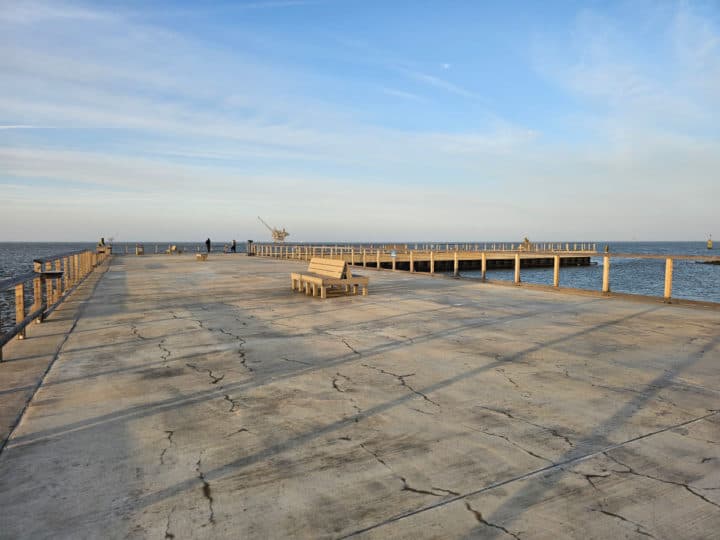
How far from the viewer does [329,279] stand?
12227 mm

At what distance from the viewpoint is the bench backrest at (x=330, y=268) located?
12.4 m

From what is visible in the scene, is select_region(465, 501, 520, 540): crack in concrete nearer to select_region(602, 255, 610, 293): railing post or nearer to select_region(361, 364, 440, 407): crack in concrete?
select_region(361, 364, 440, 407): crack in concrete

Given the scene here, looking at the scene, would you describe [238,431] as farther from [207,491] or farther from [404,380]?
[404,380]

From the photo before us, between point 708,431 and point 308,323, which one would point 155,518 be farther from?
point 308,323

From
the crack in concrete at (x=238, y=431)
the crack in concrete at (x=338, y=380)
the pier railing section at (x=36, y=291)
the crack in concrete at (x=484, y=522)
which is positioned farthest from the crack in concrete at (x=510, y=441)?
the pier railing section at (x=36, y=291)

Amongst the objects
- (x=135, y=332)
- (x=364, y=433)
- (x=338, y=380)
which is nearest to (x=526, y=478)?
(x=364, y=433)

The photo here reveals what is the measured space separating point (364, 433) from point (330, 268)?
9.26 m

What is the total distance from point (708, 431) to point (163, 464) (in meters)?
4.15

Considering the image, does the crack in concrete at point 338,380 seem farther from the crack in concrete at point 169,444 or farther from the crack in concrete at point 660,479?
the crack in concrete at point 660,479

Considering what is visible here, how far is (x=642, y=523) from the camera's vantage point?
2713 mm

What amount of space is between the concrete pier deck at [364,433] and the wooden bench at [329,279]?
410cm

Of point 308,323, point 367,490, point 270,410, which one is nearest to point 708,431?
point 367,490

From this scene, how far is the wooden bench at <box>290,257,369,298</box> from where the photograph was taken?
12.2 meters

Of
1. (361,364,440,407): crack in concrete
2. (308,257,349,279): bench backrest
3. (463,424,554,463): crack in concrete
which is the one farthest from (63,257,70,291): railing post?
(463,424,554,463): crack in concrete
